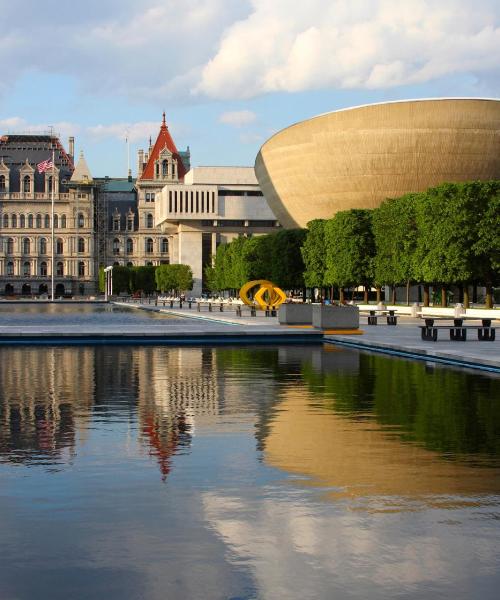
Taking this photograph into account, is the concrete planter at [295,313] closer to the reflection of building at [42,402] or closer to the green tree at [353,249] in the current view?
the reflection of building at [42,402]

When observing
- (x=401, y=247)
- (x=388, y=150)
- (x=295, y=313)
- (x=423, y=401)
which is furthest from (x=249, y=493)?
(x=388, y=150)

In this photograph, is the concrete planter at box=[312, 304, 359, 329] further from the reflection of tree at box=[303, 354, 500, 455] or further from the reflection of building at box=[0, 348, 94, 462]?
the reflection of tree at box=[303, 354, 500, 455]

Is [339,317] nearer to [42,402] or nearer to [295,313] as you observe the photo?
[295,313]

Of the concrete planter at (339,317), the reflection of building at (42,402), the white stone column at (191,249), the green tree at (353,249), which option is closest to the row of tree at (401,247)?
the green tree at (353,249)

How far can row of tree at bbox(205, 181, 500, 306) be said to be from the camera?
69.5 metres

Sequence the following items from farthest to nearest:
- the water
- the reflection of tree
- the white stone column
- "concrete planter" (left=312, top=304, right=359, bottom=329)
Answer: the white stone column < "concrete planter" (left=312, top=304, right=359, bottom=329) < the reflection of tree < the water

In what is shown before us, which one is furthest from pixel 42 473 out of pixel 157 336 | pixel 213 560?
pixel 157 336

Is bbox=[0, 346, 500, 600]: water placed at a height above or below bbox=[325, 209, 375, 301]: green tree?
below

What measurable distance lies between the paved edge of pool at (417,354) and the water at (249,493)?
17.8 ft

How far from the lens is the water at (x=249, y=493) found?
7.48 metres

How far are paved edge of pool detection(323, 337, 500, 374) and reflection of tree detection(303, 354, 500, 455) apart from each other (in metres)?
0.87

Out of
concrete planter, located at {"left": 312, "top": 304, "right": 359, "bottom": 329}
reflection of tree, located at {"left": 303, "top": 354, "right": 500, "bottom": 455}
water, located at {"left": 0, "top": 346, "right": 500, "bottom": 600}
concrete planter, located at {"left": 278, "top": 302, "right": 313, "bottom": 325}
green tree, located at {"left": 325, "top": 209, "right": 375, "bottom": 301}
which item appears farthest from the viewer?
green tree, located at {"left": 325, "top": 209, "right": 375, "bottom": 301}

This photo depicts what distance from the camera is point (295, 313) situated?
52.1m

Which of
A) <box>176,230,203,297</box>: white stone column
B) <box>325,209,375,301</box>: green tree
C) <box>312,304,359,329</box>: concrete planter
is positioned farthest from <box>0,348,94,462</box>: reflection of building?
<box>176,230,203,297</box>: white stone column
